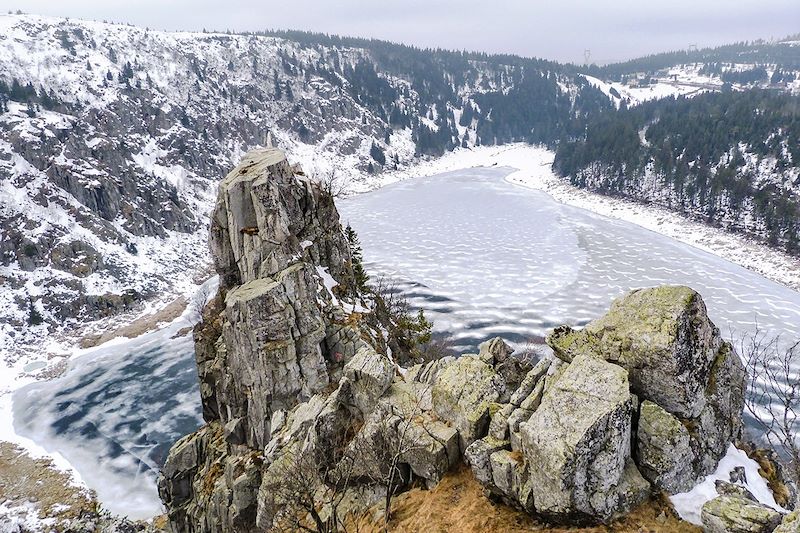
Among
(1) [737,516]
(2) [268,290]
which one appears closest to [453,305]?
(2) [268,290]

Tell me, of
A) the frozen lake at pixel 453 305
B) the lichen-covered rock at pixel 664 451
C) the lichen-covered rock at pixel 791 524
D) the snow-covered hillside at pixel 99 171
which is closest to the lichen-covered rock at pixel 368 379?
the lichen-covered rock at pixel 664 451

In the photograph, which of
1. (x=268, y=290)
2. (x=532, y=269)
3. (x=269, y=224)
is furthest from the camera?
(x=532, y=269)

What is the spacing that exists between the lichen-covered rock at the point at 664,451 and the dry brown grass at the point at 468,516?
63cm

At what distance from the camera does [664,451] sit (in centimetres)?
1266

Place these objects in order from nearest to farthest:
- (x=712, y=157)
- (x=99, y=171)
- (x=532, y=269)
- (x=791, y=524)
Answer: (x=791, y=524) → (x=532, y=269) → (x=99, y=171) → (x=712, y=157)

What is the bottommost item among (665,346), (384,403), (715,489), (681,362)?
(384,403)

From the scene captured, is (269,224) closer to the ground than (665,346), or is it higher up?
higher up

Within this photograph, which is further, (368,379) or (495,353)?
(368,379)

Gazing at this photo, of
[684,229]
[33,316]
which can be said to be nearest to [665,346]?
[33,316]

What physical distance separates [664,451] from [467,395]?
6.14 metres

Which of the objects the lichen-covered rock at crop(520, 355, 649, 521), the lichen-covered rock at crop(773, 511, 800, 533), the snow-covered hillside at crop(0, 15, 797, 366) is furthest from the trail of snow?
the snow-covered hillside at crop(0, 15, 797, 366)

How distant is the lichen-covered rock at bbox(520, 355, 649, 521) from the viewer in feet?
39.8

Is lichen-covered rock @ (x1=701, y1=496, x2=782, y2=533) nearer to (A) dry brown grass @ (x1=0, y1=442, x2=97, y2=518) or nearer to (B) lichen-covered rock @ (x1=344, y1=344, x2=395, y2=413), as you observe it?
(B) lichen-covered rock @ (x1=344, y1=344, x2=395, y2=413)

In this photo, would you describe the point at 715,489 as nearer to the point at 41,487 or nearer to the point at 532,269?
the point at 41,487
